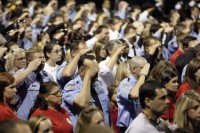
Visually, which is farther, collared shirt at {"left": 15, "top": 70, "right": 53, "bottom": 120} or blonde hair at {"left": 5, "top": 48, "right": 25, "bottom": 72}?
blonde hair at {"left": 5, "top": 48, "right": 25, "bottom": 72}

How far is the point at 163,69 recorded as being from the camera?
7781 millimetres

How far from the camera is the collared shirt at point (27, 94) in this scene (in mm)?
7579

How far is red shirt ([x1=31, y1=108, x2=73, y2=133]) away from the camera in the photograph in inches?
267

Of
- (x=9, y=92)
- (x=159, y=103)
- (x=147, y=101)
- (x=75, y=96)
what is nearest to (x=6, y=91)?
(x=9, y=92)

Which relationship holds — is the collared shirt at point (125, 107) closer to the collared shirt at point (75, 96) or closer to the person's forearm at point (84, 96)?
the collared shirt at point (75, 96)

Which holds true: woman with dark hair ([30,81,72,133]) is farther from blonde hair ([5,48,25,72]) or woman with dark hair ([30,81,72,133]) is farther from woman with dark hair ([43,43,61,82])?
woman with dark hair ([43,43,61,82])

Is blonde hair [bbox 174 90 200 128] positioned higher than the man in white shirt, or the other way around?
the man in white shirt

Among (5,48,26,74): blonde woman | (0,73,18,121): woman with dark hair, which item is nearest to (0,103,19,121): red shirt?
(0,73,18,121): woman with dark hair

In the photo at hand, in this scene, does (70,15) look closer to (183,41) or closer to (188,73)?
(183,41)

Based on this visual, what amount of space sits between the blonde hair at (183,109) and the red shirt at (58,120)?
1174mm

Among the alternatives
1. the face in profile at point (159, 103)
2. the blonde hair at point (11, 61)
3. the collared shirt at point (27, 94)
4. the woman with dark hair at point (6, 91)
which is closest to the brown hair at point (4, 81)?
the woman with dark hair at point (6, 91)

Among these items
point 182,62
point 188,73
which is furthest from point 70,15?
point 188,73

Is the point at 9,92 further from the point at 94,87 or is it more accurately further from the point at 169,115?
the point at 169,115

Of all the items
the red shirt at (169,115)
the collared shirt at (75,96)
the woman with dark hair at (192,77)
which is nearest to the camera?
the collared shirt at (75,96)
